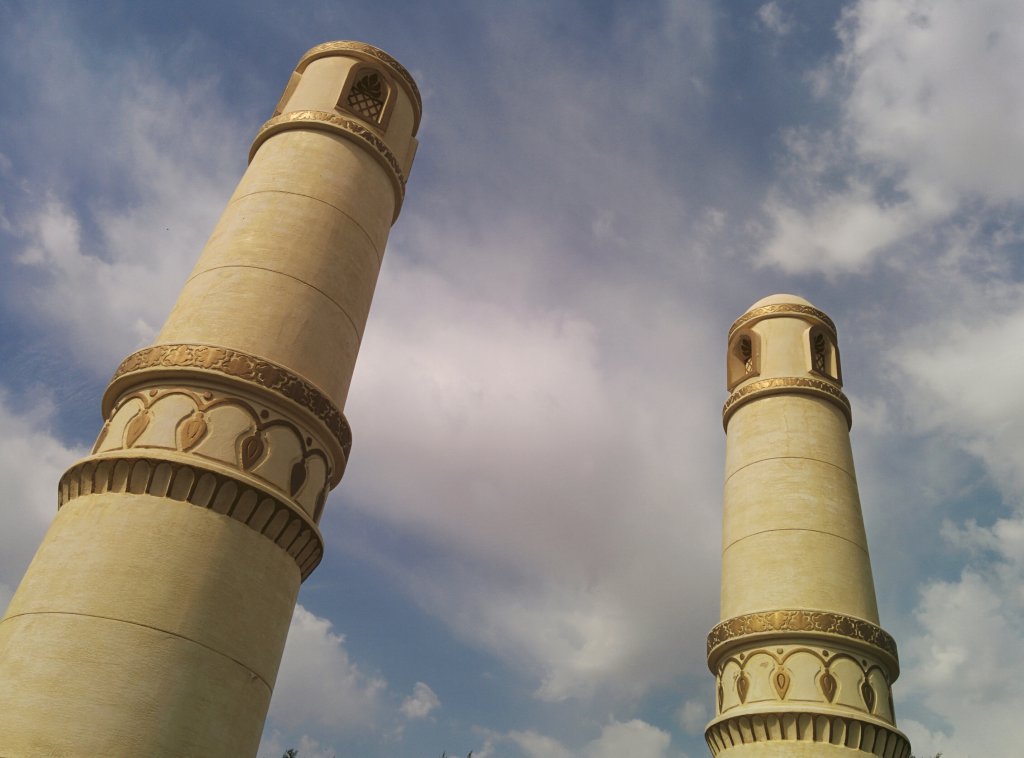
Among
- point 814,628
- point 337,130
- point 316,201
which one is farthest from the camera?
point 814,628

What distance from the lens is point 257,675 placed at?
7.59m

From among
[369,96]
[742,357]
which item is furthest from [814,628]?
[369,96]

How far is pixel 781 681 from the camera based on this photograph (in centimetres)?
1508

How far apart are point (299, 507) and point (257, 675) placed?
1.58 m

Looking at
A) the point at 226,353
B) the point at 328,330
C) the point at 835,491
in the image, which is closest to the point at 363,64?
the point at 328,330

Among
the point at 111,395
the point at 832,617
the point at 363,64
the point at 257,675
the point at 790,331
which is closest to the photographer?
the point at 257,675

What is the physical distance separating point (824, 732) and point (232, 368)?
37.2 feet

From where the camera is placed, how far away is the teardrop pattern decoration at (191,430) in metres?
8.12

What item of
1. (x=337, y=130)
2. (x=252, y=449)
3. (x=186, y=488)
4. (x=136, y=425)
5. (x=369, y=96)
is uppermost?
(x=369, y=96)

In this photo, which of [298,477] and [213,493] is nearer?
[213,493]

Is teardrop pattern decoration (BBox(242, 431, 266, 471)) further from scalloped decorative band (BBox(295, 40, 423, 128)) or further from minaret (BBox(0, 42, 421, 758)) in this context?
scalloped decorative band (BBox(295, 40, 423, 128))

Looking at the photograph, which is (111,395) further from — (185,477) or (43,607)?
(43,607)

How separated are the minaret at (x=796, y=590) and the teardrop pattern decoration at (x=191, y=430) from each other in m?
10.9

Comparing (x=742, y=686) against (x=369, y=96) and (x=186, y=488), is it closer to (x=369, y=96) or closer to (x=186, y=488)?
(x=186, y=488)
